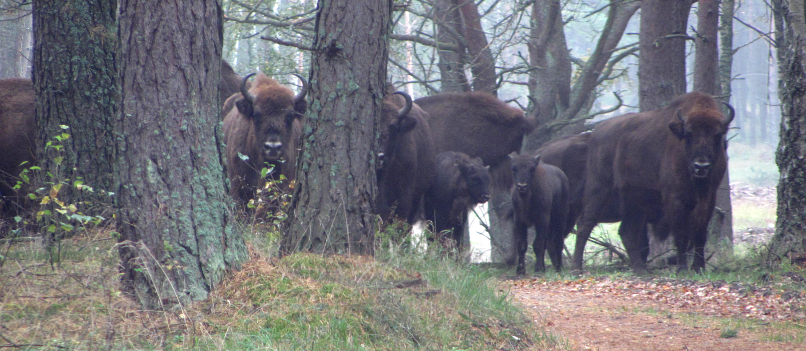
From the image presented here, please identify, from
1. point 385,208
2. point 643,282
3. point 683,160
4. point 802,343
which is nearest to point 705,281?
point 643,282

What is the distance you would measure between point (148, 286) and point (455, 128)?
8227 millimetres

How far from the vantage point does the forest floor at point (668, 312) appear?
532cm

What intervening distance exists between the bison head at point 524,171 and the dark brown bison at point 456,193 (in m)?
0.60

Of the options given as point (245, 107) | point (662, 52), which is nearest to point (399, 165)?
point (245, 107)

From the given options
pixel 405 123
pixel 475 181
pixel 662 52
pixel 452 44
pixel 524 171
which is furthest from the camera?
pixel 452 44

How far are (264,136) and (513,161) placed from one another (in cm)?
365

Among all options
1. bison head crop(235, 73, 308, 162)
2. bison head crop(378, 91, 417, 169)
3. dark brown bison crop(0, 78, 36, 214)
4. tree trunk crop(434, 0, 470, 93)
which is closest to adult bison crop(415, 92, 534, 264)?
tree trunk crop(434, 0, 470, 93)

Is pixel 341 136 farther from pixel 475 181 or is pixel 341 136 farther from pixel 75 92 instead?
pixel 475 181

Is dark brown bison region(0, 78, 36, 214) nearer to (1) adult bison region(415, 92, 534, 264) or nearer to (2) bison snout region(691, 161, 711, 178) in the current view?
(1) adult bison region(415, 92, 534, 264)

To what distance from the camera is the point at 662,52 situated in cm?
1154

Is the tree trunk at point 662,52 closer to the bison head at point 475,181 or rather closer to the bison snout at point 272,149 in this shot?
the bison head at point 475,181

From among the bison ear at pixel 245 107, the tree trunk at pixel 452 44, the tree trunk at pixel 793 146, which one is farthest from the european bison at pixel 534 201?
the bison ear at pixel 245 107

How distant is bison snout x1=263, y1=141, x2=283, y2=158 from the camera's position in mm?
8875

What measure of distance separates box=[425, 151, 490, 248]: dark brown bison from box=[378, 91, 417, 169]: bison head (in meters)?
1.15
